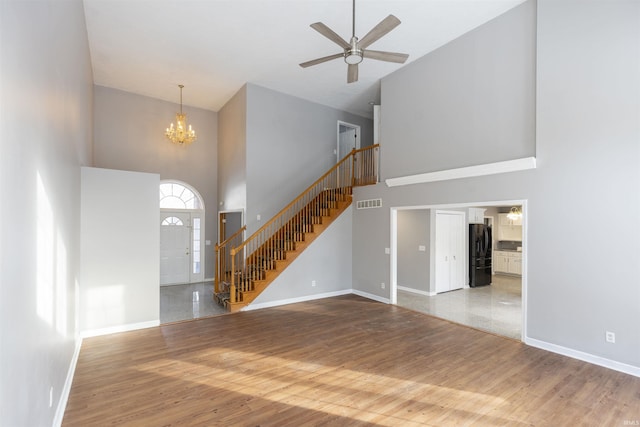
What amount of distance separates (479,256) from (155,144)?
9.36 meters

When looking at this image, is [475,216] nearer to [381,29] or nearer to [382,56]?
[382,56]

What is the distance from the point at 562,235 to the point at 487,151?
5.48 ft

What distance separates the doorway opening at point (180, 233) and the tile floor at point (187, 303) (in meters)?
0.44

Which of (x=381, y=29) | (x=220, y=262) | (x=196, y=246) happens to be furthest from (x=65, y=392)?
(x=196, y=246)

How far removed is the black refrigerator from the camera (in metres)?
8.51

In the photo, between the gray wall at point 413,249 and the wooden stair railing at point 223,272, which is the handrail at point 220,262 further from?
the gray wall at point 413,249

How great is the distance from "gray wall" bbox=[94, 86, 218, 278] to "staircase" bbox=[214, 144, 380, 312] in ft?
6.32

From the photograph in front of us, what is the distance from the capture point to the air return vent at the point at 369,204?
695 cm

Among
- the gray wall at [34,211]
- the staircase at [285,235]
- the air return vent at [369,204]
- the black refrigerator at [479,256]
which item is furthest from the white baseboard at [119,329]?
the black refrigerator at [479,256]

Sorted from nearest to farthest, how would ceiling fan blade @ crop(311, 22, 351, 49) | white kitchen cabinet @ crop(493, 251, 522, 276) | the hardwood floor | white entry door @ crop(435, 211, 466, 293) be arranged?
the hardwood floor, ceiling fan blade @ crop(311, 22, 351, 49), white entry door @ crop(435, 211, 466, 293), white kitchen cabinet @ crop(493, 251, 522, 276)

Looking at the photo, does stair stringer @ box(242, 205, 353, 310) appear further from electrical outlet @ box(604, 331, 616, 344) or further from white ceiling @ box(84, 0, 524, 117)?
electrical outlet @ box(604, 331, 616, 344)

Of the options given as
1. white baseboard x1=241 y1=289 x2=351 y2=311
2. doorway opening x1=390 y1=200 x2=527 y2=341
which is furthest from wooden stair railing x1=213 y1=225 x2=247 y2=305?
doorway opening x1=390 y1=200 x2=527 y2=341

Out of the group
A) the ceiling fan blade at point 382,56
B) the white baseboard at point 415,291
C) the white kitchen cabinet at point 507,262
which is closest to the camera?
the ceiling fan blade at point 382,56

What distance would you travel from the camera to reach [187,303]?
663 centimetres
